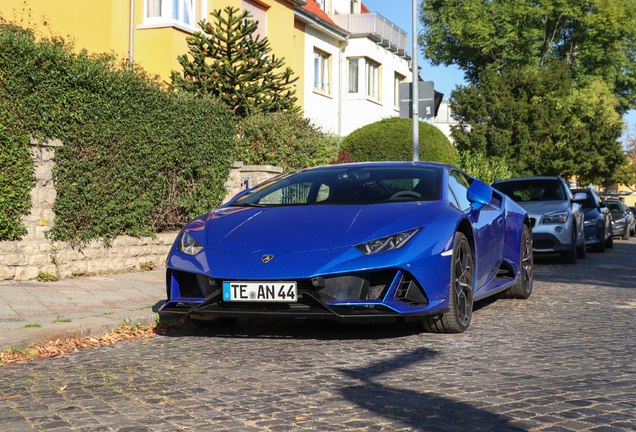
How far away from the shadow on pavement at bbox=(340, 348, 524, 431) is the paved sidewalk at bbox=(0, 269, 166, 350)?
250 centimetres

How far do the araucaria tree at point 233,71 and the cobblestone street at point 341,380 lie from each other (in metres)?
10.2

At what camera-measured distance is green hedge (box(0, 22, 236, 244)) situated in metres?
8.91

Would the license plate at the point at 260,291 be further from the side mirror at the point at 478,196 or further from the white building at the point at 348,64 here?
the white building at the point at 348,64

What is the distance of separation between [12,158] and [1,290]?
1551 millimetres

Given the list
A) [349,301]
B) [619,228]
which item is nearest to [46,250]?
[349,301]

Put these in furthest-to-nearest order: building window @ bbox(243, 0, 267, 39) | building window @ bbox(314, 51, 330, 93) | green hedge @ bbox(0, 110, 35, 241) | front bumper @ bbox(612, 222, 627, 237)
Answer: building window @ bbox(314, 51, 330, 93) → front bumper @ bbox(612, 222, 627, 237) → building window @ bbox(243, 0, 267, 39) → green hedge @ bbox(0, 110, 35, 241)

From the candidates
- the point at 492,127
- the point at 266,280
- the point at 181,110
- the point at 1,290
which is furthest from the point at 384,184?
the point at 492,127

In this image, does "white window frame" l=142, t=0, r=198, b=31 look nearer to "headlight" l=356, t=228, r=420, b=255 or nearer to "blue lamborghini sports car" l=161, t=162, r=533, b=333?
"blue lamborghini sports car" l=161, t=162, r=533, b=333

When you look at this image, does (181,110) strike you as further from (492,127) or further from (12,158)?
(492,127)

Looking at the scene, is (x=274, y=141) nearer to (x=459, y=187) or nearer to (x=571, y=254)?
(x=571, y=254)

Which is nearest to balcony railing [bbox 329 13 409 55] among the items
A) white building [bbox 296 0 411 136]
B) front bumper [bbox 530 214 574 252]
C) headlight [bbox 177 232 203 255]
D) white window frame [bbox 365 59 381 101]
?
white building [bbox 296 0 411 136]

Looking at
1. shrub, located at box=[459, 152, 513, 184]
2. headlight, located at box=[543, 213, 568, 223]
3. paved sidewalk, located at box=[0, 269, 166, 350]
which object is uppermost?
shrub, located at box=[459, 152, 513, 184]

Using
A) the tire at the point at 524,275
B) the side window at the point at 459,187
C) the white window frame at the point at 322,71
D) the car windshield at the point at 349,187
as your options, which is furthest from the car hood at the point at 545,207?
the white window frame at the point at 322,71

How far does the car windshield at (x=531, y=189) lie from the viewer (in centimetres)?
1465
